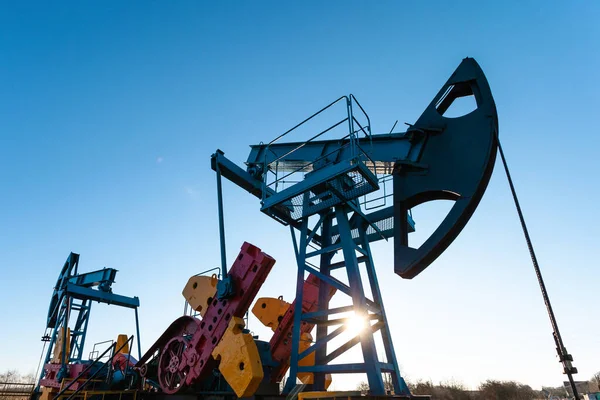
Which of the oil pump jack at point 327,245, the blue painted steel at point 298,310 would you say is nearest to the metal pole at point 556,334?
the oil pump jack at point 327,245

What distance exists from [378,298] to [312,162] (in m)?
2.91

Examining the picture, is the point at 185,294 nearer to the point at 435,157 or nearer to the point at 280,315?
the point at 280,315

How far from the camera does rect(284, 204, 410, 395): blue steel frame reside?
237 inches

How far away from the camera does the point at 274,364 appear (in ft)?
26.5

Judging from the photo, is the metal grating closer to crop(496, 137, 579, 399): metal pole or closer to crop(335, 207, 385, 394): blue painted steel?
crop(335, 207, 385, 394): blue painted steel

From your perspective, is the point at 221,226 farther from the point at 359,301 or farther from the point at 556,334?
the point at 556,334

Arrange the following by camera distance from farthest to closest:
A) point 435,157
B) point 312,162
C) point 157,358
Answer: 1. point 157,358
2. point 312,162
3. point 435,157

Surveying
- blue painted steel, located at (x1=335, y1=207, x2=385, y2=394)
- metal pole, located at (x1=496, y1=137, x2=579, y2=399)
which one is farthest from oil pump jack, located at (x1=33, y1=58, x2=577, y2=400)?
metal pole, located at (x1=496, y1=137, x2=579, y2=399)

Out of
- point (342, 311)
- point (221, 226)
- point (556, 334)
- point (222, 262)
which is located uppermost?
point (221, 226)

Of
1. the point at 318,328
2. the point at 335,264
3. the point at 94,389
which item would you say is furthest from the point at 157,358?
the point at 335,264

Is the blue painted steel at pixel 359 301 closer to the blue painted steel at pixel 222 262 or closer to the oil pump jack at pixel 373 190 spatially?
the oil pump jack at pixel 373 190

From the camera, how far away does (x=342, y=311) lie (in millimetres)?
6461

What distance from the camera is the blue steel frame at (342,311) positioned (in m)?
6.03

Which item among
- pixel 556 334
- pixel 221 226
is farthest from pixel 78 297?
pixel 556 334
